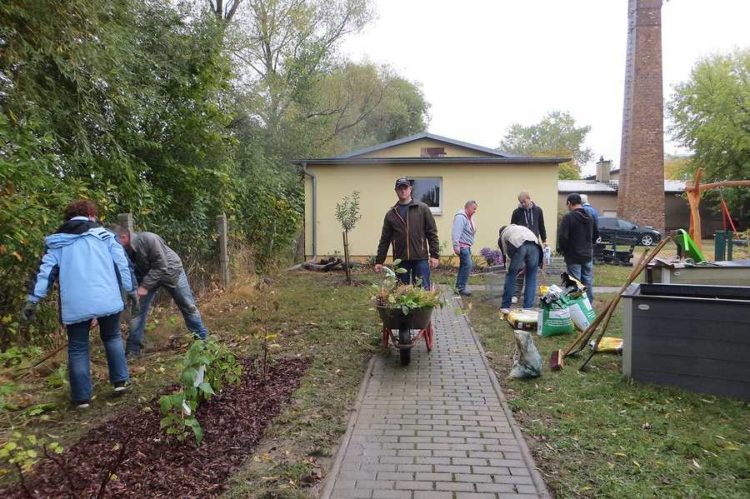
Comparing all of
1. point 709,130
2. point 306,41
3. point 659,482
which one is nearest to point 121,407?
point 659,482

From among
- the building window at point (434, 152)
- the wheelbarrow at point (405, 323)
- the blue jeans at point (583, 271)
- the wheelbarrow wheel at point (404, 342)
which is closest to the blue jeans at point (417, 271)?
the wheelbarrow at point (405, 323)

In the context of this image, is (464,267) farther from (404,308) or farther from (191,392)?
(191,392)

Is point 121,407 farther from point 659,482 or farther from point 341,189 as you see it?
point 341,189

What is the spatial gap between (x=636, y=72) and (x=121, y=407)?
2964 centimetres

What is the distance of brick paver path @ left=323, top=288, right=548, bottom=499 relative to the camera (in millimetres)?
3100

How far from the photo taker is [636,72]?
88.5 ft

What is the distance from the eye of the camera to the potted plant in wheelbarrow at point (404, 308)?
523cm

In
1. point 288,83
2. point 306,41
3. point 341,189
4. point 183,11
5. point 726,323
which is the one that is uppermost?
point 306,41

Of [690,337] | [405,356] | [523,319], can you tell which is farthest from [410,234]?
[690,337]

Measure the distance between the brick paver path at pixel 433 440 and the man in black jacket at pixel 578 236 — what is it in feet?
10.6

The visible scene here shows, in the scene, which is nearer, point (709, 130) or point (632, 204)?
point (632, 204)

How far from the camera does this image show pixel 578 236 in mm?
7859

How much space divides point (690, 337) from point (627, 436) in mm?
1284

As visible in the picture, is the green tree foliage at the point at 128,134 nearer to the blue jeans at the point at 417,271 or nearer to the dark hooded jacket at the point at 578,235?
the blue jeans at the point at 417,271
